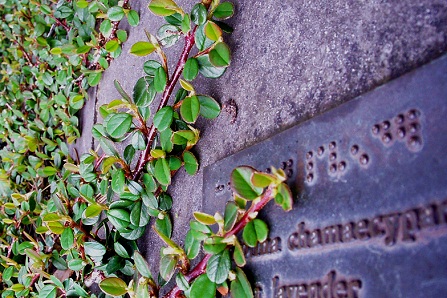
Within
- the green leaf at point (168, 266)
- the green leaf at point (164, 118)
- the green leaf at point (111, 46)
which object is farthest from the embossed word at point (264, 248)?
the green leaf at point (111, 46)

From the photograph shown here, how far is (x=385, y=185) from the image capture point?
722 mm

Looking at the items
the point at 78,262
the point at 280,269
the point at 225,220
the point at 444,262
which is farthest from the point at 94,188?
the point at 444,262

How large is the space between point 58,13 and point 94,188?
100cm

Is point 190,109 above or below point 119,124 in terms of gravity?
above

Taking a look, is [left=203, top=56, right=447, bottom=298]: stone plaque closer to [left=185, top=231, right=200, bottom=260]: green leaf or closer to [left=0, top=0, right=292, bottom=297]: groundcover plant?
[left=0, top=0, right=292, bottom=297]: groundcover plant

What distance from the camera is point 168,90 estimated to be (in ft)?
4.36

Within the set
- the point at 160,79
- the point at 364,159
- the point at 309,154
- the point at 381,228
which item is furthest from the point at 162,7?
the point at 381,228

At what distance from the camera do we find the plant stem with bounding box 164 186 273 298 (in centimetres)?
92

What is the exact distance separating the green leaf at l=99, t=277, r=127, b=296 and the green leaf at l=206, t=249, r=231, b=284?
337 mm

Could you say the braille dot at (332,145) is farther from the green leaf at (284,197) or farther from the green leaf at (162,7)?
the green leaf at (162,7)

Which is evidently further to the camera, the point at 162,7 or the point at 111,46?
the point at 111,46

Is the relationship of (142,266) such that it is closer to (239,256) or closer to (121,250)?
(121,250)

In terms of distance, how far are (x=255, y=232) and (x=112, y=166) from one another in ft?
2.21

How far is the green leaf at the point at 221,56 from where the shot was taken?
1133 millimetres
